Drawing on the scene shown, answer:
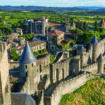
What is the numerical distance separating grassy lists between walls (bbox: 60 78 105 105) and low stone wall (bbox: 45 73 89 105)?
636 millimetres

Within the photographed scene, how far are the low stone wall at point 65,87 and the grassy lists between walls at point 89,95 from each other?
2.09 ft

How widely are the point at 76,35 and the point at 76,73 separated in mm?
37071

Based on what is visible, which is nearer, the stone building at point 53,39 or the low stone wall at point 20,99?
the low stone wall at point 20,99

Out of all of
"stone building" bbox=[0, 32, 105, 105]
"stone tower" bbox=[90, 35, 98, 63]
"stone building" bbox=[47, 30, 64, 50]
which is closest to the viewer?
"stone building" bbox=[0, 32, 105, 105]

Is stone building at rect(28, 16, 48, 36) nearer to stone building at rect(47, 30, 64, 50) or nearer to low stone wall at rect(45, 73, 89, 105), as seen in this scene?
stone building at rect(47, 30, 64, 50)

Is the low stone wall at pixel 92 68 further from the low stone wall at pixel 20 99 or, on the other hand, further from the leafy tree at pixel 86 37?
the leafy tree at pixel 86 37

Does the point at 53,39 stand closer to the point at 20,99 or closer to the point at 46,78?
the point at 46,78

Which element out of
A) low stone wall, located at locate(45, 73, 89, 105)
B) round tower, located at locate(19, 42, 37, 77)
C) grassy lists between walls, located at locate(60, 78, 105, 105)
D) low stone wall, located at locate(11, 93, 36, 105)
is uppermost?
round tower, located at locate(19, 42, 37, 77)

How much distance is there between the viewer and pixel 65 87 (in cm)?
2438

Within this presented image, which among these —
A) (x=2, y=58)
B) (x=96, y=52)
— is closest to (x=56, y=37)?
(x=96, y=52)

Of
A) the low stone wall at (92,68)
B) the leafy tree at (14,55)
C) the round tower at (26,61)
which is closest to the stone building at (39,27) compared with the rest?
the leafy tree at (14,55)

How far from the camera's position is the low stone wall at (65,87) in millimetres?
20127

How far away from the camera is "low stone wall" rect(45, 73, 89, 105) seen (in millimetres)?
20127

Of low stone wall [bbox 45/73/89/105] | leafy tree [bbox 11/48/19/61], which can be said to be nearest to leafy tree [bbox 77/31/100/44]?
leafy tree [bbox 11/48/19/61]
